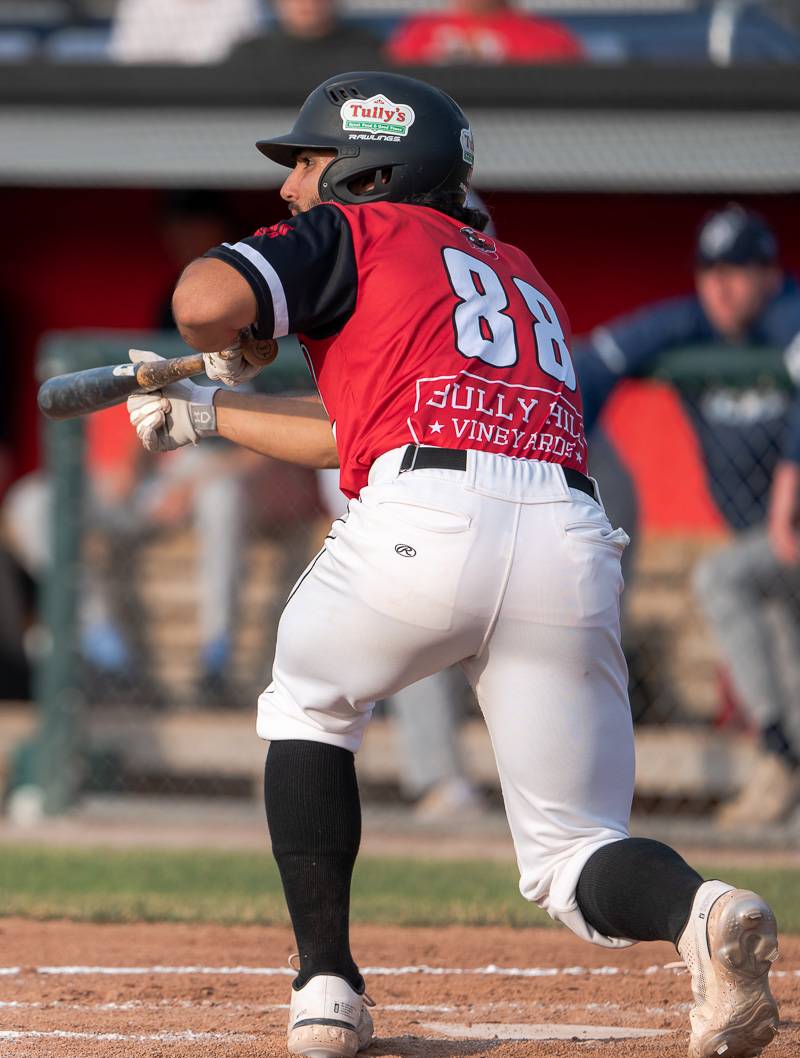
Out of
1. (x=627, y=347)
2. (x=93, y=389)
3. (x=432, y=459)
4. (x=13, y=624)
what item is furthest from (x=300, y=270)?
(x=13, y=624)

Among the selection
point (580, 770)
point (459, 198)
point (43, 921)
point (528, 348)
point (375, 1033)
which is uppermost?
point (459, 198)

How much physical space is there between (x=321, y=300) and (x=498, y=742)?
861mm

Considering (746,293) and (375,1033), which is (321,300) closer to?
(375,1033)

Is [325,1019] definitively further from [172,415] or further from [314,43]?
[314,43]

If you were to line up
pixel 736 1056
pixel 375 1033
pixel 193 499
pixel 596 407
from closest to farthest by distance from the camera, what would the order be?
pixel 736 1056
pixel 375 1033
pixel 596 407
pixel 193 499

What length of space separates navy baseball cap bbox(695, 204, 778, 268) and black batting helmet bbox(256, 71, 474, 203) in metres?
3.15

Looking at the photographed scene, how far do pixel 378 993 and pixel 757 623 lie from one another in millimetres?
2846

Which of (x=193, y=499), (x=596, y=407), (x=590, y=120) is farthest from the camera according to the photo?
(x=590, y=120)

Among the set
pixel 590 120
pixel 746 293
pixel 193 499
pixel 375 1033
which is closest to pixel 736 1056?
pixel 375 1033

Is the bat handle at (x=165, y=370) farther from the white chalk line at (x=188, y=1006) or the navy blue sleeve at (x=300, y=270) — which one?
the white chalk line at (x=188, y=1006)

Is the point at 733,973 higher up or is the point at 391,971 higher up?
the point at 733,973

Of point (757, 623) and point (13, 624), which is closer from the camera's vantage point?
point (757, 623)

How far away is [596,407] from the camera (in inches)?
240

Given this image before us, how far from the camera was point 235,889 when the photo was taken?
518cm
